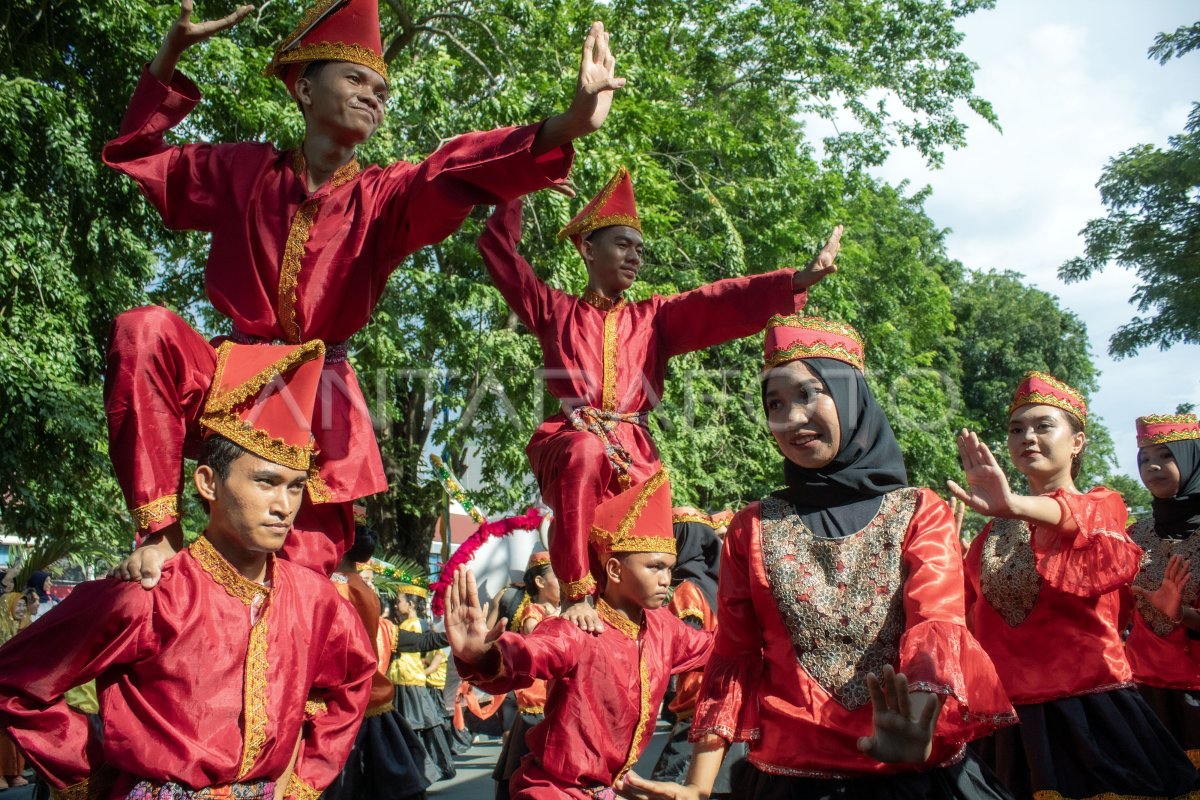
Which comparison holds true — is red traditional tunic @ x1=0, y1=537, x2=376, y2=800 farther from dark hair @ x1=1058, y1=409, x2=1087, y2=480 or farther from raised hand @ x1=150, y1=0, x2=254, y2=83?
dark hair @ x1=1058, y1=409, x2=1087, y2=480

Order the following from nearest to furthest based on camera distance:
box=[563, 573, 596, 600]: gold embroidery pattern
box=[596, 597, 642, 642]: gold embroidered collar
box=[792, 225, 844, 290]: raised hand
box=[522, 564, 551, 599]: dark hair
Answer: box=[792, 225, 844, 290]: raised hand < box=[563, 573, 596, 600]: gold embroidery pattern < box=[596, 597, 642, 642]: gold embroidered collar < box=[522, 564, 551, 599]: dark hair

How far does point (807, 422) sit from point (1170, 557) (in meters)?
3.76

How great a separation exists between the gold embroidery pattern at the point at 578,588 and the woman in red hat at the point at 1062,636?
→ 1663mm

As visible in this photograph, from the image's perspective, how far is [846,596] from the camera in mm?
3197

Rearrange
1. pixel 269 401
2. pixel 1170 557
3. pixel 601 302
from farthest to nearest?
pixel 1170 557
pixel 601 302
pixel 269 401

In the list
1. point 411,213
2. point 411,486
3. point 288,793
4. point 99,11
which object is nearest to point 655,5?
point 411,486

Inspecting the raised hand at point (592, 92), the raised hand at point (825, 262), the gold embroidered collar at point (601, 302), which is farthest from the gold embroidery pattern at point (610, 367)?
the raised hand at point (592, 92)

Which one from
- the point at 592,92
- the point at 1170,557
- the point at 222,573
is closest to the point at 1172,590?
the point at 1170,557

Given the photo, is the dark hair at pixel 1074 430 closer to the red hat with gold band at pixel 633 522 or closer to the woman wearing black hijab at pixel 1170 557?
the woman wearing black hijab at pixel 1170 557

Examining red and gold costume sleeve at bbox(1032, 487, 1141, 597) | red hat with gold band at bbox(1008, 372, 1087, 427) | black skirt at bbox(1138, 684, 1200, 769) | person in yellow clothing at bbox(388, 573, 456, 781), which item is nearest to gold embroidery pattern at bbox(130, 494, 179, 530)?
red and gold costume sleeve at bbox(1032, 487, 1141, 597)

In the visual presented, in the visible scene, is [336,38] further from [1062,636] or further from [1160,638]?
[1160,638]

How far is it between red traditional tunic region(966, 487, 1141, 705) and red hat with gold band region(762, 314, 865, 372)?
4.60 feet

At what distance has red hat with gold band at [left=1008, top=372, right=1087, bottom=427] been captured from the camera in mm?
5117

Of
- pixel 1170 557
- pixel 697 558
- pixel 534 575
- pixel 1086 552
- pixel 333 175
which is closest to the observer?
pixel 333 175
